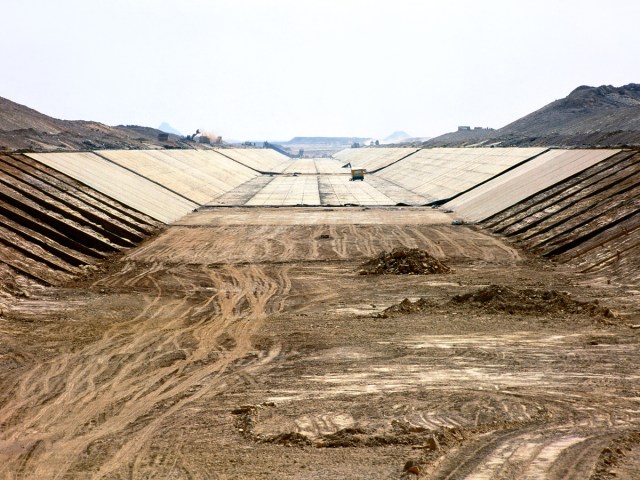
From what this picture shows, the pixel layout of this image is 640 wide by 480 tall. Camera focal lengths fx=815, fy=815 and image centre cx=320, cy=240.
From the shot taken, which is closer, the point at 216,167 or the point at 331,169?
the point at 216,167

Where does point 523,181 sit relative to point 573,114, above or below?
below

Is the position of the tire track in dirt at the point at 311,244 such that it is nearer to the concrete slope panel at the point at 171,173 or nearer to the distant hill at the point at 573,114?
the concrete slope panel at the point at 171,173

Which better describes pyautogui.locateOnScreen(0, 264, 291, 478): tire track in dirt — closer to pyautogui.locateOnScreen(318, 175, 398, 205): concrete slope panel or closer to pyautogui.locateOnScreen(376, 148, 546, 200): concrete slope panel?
pyautogui.locateOnScreen(318, 175, 398, 205): concrete slope panel

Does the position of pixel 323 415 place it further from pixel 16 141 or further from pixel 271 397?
pixel 16 141

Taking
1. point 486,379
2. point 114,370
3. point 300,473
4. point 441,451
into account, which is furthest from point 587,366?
point 114,370

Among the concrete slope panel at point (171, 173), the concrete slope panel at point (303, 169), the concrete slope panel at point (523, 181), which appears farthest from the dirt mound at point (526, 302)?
the concrete slope panel at point (303, 169)

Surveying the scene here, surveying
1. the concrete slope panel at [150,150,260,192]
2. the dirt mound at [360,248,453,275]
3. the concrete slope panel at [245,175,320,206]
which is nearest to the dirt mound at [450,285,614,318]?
the dirt mound at [360,248,453,275]

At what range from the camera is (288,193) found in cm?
6162

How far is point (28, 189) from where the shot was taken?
3325cm

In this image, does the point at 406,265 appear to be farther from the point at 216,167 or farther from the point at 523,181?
the point at 216,167

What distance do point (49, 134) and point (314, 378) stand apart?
9185 centimetres

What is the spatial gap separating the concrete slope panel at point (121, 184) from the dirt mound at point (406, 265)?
1684 centimetres

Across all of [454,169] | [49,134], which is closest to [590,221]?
[454,169]

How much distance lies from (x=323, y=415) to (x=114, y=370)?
16.3 ft
